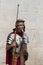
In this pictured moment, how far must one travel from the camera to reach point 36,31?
8719 millimetres

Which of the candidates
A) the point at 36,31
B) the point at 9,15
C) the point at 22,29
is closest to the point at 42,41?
the point at 36,31

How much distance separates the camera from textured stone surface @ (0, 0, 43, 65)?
28.0 ft

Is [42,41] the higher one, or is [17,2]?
[17,2]

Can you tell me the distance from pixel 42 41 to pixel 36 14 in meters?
0.57

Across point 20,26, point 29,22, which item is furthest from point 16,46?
point 29,22

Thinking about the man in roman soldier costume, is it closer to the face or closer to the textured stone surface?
the face

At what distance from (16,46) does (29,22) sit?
6.17 feet

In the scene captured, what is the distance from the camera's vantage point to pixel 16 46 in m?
6.86

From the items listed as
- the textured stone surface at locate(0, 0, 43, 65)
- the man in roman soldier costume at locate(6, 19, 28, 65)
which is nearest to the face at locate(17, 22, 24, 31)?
the man in roman soldier costume at locate(6, 19, 28, 65)

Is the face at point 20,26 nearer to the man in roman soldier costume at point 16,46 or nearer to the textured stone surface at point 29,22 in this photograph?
the man in roman soldier costume at point 16,46

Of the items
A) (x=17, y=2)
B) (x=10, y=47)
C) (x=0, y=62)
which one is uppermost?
(x=17, y=2)

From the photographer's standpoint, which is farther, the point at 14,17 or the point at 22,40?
the point at 14,17

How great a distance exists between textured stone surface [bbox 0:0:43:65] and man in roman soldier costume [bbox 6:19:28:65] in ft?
5.41

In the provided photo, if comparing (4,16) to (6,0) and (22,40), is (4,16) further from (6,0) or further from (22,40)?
(22,40)
